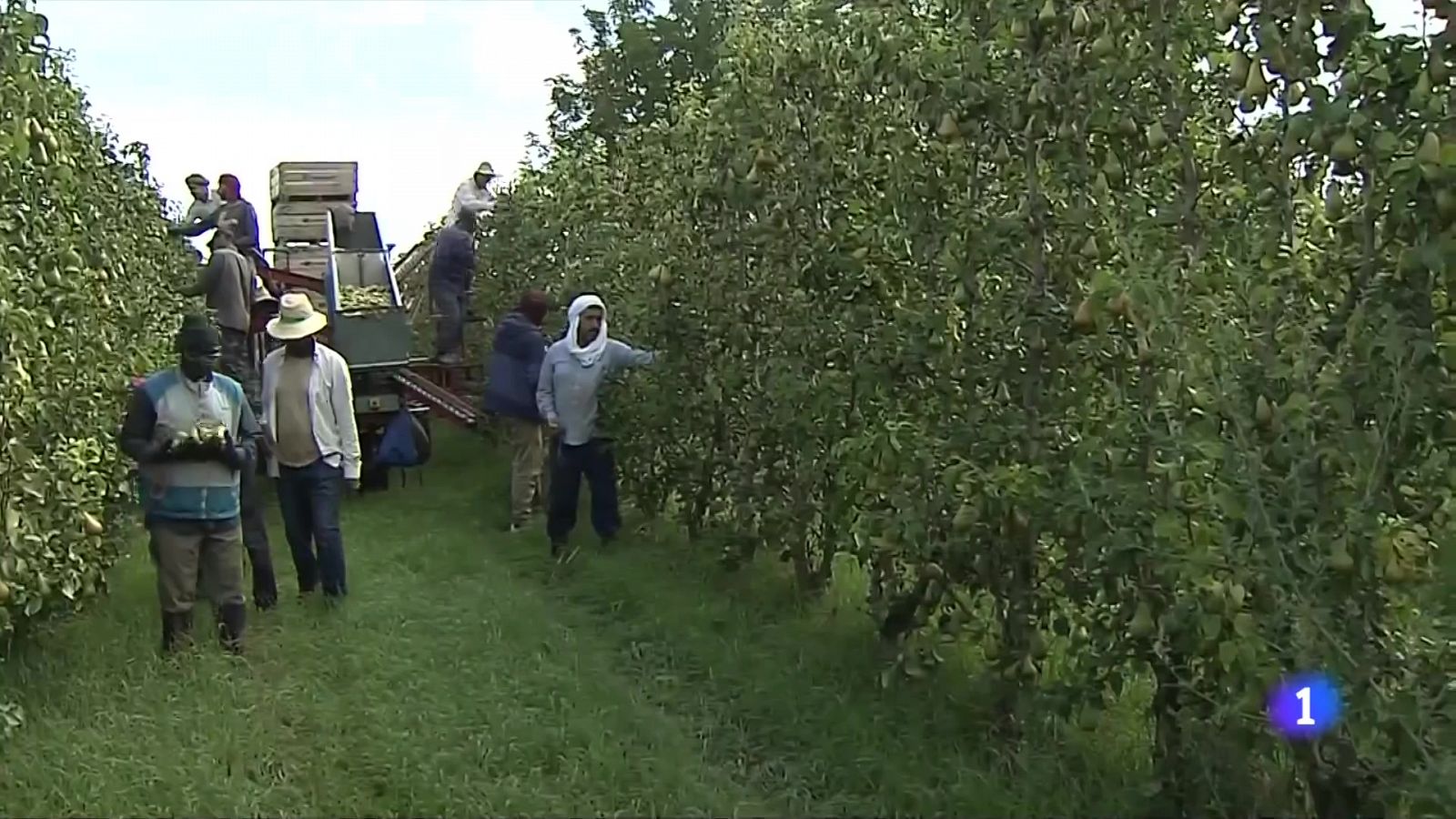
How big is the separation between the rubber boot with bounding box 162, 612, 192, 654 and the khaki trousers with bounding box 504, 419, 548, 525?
3.96m

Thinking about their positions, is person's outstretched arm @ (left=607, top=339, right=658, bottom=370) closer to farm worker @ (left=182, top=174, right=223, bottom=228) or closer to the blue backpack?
the blue backpack

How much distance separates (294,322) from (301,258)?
8.88 metres

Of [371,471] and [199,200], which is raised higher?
[199,200]

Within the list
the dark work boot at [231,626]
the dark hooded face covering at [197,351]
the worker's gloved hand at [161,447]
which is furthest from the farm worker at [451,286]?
the worker's gloved hand at [161,447]

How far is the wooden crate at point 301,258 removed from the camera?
16250mm

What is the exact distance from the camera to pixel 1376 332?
3.88m

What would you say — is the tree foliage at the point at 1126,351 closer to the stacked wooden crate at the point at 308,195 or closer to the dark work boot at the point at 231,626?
the dark work boot at the point at 231,626

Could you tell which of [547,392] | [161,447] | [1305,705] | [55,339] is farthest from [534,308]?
[1305,705]

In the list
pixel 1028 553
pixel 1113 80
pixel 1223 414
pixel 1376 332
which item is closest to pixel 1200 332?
pixel 1223 414

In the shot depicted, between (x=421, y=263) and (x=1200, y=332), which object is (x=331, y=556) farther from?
(x=421, y=263)

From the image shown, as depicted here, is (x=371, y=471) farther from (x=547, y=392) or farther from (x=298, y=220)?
(x=298, y=220)

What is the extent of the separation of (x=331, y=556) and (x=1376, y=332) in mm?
5619

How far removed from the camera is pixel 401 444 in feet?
39.6

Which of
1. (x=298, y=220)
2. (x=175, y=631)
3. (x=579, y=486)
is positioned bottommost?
(x=175, y=631)
